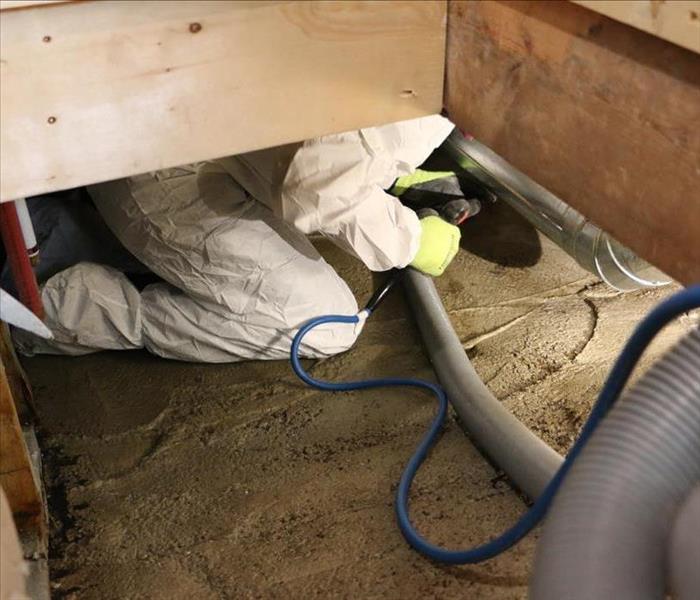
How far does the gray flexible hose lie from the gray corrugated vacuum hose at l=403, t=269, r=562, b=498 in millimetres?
750

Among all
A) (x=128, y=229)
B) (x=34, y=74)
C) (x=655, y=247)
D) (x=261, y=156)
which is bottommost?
(x=128, y=229)

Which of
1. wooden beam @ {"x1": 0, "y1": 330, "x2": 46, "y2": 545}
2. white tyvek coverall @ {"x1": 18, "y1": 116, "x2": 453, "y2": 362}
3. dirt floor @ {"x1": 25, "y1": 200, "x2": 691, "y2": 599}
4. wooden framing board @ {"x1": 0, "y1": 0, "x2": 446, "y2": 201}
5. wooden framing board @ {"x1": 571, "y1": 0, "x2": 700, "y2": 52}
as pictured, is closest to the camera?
wooden framing board @ {"x1": 571, "y1": 0, "x2": 700, "y2": 52}

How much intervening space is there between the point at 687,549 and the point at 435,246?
4.35ft

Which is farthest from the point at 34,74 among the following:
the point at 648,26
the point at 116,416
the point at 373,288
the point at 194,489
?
the point at 373,288

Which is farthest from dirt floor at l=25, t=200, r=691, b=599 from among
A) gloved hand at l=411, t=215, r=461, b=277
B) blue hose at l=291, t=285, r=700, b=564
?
gloved hand at l=411, t=215, r=461, b=277

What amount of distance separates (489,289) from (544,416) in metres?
0.49

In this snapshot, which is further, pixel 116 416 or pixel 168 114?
pixel 116 416

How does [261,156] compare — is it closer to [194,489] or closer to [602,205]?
[194,489]

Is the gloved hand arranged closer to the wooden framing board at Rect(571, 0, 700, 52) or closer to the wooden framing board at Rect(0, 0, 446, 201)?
the wooden framing board at Rect(0, 0, 446, 201)

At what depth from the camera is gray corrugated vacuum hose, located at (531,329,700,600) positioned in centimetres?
65

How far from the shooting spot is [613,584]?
0.65m

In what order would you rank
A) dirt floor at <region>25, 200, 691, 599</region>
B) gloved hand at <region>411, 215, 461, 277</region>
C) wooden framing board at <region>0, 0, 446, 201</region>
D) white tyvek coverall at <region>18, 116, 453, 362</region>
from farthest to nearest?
1. gloved hand at <region>411, 215, 461, 277</region>
2. white tyvek coverall at <region>18, 116, 453, 362</region>
3. dirt floor at <region>25, 200, 691, 599</region>
4. wooden framing board at <region>0, 0, 446, 201</region>

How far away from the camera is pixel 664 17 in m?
0.65

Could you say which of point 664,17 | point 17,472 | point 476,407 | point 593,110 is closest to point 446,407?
point 476,407
